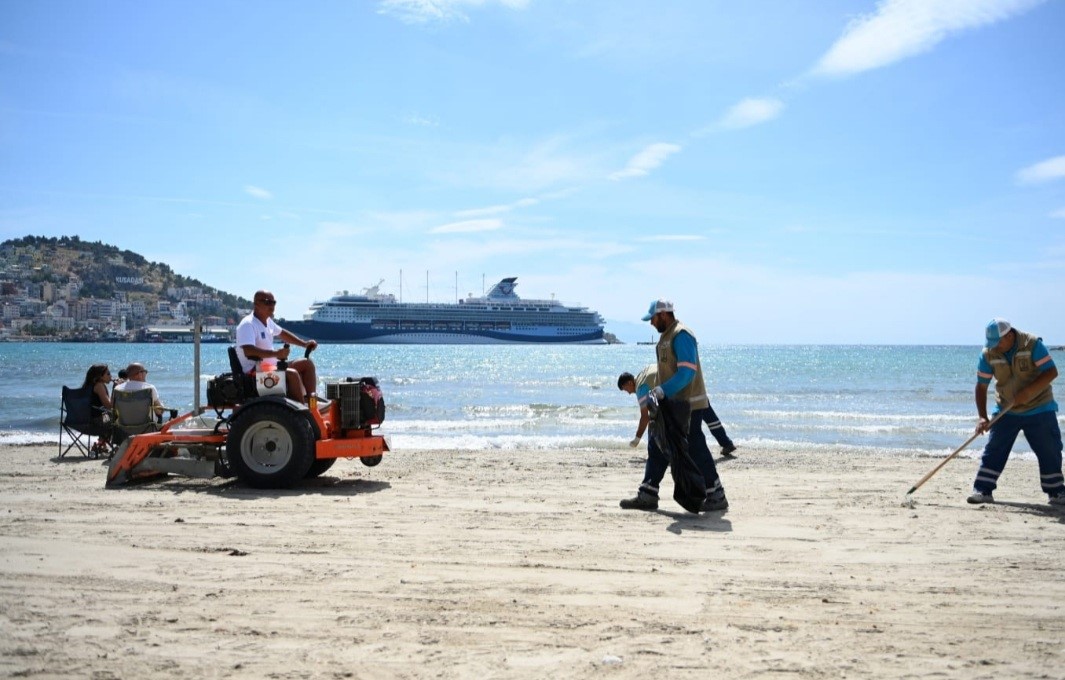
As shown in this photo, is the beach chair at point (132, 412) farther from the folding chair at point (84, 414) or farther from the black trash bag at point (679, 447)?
the black trash bag at point (679, 447)

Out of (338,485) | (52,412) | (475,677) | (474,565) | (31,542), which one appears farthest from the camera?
(52,412)

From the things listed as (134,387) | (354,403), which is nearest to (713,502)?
(354,403)

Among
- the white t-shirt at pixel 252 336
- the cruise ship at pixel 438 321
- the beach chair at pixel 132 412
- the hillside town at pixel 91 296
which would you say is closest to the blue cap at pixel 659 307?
the white t-shirt at pixel 252 336

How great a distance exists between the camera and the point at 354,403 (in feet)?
23.5

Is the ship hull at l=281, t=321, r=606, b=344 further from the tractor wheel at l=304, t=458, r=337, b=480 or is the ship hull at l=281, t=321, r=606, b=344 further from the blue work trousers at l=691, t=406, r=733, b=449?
the tractor wheel at l=304, t=458, r=337, b=480

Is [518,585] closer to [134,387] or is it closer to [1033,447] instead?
[1033,447]

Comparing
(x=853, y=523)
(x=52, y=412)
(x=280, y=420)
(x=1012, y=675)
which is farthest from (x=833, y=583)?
(x=52, y=412)

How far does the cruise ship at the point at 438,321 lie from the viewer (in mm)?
99375

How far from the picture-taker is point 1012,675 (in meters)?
2.97

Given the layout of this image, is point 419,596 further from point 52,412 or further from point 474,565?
point 52,412

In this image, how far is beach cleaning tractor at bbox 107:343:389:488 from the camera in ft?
22.6

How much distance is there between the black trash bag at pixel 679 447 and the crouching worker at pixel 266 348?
2931 millimetres

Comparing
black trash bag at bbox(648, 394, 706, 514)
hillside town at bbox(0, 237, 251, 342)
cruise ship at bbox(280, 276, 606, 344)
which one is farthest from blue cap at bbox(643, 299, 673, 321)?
hillside town at bbox(0, 237, 251, 342)

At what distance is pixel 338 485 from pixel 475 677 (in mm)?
4792
